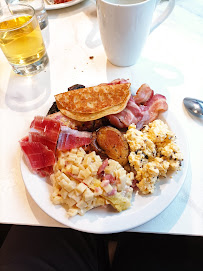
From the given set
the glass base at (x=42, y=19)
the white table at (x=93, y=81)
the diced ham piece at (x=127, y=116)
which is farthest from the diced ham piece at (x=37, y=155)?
the glass base at (x=42, y=19)

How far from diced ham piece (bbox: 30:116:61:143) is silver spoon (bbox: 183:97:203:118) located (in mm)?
527

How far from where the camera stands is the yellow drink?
1.01 m

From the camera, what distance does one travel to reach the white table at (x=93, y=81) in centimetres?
73

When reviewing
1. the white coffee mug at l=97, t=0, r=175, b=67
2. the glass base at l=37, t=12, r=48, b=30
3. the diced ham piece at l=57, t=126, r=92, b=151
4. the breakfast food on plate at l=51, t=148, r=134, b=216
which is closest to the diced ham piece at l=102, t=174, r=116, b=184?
the breakfast food on plate at l=51, t=148, r=134, b=216

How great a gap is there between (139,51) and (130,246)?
0.83 m

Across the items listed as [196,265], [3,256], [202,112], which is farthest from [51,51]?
[196,265]

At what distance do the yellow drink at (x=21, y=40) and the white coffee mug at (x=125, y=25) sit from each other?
302 mm

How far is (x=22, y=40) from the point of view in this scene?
1038 millimetres

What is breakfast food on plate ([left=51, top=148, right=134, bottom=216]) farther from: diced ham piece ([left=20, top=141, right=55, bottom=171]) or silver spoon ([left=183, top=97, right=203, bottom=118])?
silver spoon ([left=183, top=97, right=203, bottom=118])

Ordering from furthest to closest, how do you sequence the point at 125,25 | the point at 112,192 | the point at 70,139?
the point at 125,25
the point at 70,139
the point at 112,192

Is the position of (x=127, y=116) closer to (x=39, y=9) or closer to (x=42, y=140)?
(x=42, y=140)

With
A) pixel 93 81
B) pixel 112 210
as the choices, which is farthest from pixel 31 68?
pixel 112 210

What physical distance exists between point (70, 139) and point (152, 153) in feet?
0.86

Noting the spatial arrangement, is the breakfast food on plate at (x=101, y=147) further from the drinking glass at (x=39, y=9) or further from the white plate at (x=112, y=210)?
the drinking glass at (x=39, y=9)
